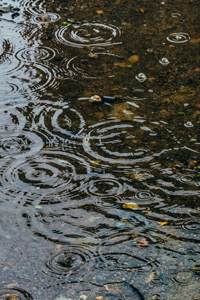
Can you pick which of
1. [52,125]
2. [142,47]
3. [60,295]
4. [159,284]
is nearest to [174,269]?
[159,284]

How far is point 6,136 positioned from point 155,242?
197 centimetres

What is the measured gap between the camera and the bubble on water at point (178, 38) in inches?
218

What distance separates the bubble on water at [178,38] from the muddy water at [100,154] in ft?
0.05

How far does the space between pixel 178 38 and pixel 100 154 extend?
2.71m

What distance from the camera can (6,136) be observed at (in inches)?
159

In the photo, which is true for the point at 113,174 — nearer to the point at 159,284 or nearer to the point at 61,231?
the point at 61,231

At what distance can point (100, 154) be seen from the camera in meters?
3.81

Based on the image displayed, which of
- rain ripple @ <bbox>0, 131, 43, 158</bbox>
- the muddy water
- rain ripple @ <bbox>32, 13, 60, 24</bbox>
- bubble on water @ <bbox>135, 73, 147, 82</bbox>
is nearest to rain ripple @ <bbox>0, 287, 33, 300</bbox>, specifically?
the muddy water

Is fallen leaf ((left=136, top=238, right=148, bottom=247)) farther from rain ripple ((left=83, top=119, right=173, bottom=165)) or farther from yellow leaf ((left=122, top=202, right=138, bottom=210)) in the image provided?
rain ripple ((left=83, top=119, right=173, bottom=165))

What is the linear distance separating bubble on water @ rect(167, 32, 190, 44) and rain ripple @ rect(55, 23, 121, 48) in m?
0.77

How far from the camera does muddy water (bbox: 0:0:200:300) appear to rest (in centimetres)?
274

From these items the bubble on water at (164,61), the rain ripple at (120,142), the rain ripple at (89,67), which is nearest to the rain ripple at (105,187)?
the rain ripple at (120,142)

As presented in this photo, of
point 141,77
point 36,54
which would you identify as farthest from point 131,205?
point 36,54

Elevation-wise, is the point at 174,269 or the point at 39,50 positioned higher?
the point at 39,50
